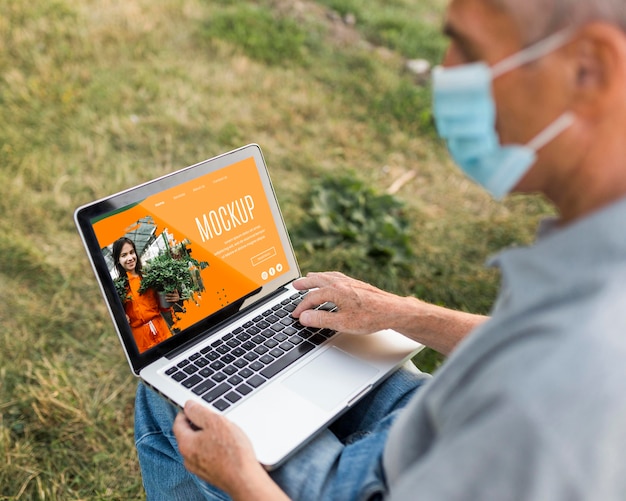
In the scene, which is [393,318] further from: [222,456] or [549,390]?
[549,390]

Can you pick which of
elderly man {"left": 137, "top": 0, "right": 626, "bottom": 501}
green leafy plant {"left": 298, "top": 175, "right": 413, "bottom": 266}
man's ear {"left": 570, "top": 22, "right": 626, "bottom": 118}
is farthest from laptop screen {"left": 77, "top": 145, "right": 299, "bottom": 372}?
green leafy plant {"left": 298, "top": 175, "right": 413, "bottom": 266}

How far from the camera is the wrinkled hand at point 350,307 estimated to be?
1.42 meters

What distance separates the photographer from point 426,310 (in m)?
1.43

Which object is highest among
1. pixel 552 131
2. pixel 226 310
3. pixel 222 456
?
pixel 552 131

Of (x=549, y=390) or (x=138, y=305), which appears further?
(x=138, y=305)

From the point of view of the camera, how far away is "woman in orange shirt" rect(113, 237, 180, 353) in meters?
1.40

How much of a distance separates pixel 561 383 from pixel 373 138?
3222 millimetres

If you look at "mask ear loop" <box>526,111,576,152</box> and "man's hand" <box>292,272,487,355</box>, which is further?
"man's hand" <box>292,272,487,355</box>

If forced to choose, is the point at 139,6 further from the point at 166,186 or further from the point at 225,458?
the point at 225,458

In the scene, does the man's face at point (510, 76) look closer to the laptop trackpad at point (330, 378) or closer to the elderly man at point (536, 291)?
the elderly man at point (536, 291)

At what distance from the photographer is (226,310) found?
5.18ft

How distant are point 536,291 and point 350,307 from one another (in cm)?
70

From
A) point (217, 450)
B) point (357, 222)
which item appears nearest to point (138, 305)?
point (217, 450)

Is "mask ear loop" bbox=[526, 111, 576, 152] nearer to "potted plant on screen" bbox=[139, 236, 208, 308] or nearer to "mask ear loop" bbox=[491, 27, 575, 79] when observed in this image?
"mask ear loop" bbox=[491, 27, 575, 79]
